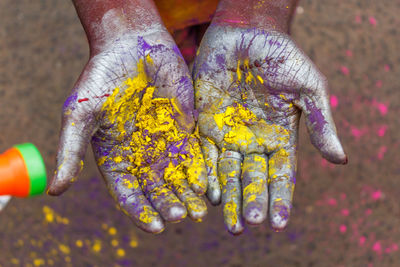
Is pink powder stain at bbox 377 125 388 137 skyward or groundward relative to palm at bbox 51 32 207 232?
groundward

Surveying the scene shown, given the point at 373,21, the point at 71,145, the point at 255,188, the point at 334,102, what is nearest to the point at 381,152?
the point at 334,102

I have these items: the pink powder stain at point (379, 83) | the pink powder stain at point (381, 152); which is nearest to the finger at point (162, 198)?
the pink powder stain at point (381, 152)

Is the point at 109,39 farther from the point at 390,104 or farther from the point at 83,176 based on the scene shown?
the point at 390,104

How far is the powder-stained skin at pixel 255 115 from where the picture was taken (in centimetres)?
109

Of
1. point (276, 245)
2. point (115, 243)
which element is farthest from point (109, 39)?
point (276, 245)

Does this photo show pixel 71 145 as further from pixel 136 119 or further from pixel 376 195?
pixel 376 195

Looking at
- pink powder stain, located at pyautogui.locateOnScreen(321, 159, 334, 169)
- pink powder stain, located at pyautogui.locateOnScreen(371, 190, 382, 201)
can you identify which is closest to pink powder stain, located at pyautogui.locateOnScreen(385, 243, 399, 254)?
pink powder stain, located at pyautogui.locateOnScreen(371, 190, 382, 201)

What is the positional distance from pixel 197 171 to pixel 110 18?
562 millimetres

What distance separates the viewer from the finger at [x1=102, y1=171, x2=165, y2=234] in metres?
1.06

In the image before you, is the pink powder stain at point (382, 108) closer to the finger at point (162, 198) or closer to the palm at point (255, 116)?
the palm at point (255, 116)

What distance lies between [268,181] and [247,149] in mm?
126

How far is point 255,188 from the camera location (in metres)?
1.10

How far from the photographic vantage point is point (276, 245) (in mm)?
1774

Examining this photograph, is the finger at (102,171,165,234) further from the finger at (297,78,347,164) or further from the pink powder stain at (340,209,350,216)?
the pink powder stain at (340,209,350,216)
